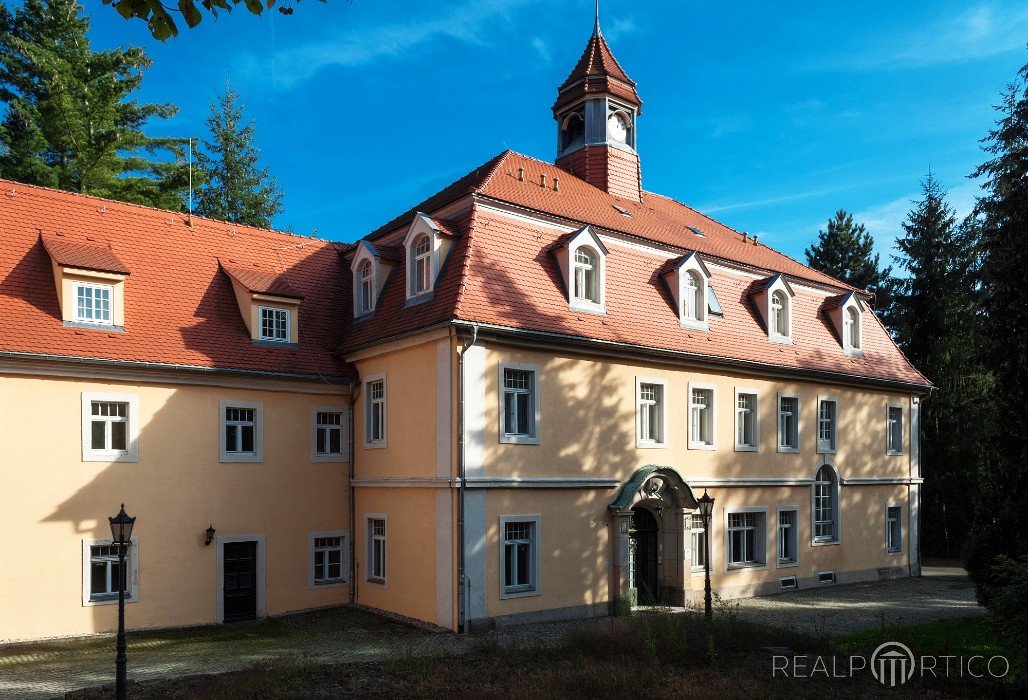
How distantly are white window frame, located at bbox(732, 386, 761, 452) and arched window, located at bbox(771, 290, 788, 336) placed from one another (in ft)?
8.01

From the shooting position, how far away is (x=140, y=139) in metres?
30.8

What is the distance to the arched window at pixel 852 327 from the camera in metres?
27.0

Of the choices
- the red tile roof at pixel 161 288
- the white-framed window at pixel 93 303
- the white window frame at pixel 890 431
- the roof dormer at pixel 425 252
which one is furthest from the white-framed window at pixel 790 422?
the white-framed window at pixel 93 303

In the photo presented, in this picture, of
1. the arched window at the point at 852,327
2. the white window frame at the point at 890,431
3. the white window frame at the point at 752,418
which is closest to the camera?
the white window frame at the point at 752,418

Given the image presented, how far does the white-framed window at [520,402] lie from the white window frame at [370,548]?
13.0ft

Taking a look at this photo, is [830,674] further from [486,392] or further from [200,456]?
[200,456]

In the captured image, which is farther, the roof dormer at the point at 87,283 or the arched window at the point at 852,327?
the arched window at the point at 852,327

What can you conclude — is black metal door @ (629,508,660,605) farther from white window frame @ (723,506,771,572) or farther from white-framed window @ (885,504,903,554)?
white-framed window @ (885,504,903,554)

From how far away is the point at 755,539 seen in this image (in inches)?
917

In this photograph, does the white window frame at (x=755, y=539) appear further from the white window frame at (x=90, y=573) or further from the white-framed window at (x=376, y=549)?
the white window frame at (x=90, y=573)

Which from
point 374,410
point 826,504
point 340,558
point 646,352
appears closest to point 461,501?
point 374,410

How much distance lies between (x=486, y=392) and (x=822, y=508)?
13062 mm

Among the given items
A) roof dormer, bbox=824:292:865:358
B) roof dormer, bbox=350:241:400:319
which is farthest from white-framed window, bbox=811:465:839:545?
roof dormer, bbox=350:241:400:319

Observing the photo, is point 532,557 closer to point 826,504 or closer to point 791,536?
point 791,536
